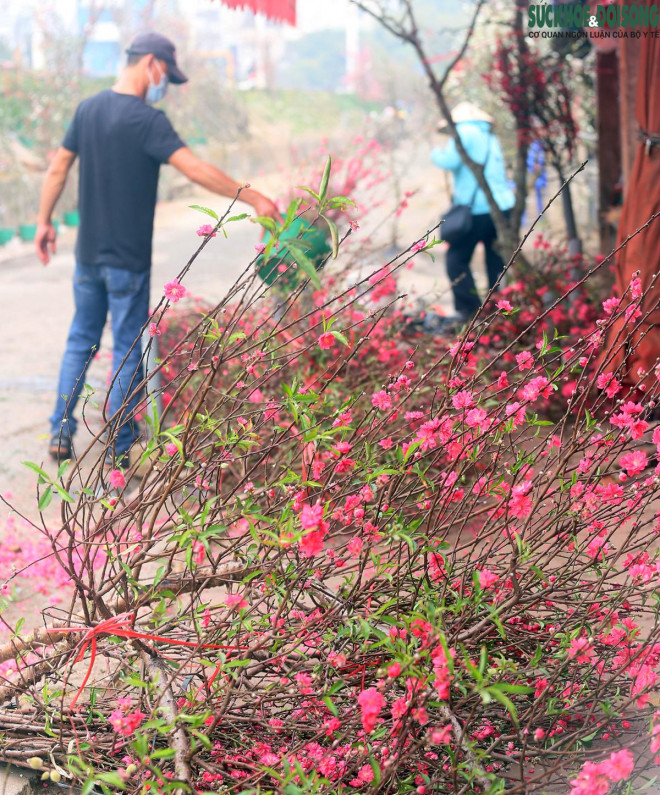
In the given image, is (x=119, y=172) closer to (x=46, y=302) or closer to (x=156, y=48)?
(x=156, y=48)

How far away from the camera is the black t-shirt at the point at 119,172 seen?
4.72 m

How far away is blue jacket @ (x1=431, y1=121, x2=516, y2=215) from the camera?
274 inches

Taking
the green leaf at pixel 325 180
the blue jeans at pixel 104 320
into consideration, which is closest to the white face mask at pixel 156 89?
the blue jeans at pixel 104 320

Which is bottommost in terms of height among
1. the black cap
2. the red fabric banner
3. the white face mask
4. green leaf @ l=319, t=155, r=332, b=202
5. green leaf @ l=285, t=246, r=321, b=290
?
green leaf @ l=285, t=246, r=321, b=290

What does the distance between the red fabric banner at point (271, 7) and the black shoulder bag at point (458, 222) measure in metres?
2.06

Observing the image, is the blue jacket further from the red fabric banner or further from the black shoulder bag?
the red fabric banner

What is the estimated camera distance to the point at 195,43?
28703mm

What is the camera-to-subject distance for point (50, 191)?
5113 mm

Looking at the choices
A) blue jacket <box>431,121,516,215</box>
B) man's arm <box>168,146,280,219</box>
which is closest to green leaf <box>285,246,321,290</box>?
man's arm <box>168,146,280,219</box>

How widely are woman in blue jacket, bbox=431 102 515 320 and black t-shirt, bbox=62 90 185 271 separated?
277 cm

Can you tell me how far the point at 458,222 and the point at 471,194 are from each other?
1.04ft

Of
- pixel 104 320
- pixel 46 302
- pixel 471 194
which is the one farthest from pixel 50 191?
pixel 46 302

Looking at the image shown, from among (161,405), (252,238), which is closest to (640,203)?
(161,405)

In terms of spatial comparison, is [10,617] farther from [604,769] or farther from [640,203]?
[640,203]
